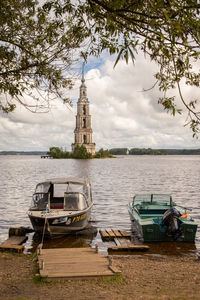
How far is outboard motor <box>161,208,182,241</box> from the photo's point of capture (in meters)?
14.6

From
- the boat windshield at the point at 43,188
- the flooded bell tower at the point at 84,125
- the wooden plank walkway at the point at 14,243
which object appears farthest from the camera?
the flooded bell tower at the point at 84,125

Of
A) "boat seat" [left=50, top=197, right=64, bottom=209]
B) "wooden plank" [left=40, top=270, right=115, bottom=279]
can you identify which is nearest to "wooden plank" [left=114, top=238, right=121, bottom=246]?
"boat seat" [left=50, top=197, right=64, bottom=209]

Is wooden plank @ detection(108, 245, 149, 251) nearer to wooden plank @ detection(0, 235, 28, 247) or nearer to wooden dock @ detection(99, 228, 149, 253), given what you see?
A: wooden dock @ detection(99, 228, 149, 253)

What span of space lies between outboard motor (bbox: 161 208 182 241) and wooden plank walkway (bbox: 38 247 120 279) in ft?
14.9

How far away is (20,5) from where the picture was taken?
9.78 metres

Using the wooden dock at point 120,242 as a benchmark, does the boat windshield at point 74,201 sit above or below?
above

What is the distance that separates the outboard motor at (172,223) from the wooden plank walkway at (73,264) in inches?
179

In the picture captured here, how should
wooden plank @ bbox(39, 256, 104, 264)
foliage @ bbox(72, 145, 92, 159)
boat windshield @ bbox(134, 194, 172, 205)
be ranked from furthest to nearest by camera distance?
foliage @ bbox(72, 145, 92, 159), boat windshield @ bbox(134, 194, 172, 205), wooden plank @ bbox(39, 256, 104, 264)

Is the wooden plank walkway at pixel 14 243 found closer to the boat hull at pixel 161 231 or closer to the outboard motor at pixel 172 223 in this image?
the boat hull at pixel 161 231

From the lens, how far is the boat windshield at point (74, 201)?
54.0 ft

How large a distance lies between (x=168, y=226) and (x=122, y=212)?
930cm

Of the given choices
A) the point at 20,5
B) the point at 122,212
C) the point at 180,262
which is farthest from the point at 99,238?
the point at 20,5

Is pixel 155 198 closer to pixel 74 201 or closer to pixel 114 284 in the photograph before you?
pixel 74 201

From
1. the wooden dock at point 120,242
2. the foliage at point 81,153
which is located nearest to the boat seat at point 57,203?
the wooden dock at point 120,242
